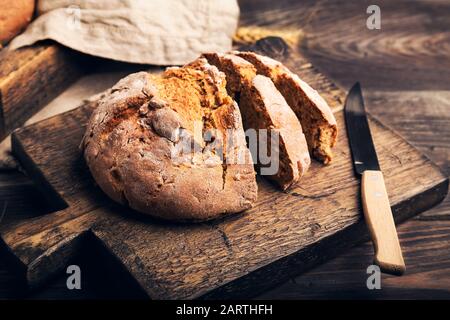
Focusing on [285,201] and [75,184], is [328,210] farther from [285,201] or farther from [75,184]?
[75,184]

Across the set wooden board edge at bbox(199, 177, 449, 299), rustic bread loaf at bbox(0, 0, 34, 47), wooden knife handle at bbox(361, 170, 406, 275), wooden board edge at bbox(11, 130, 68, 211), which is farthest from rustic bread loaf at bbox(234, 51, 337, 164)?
rustic bread loaf at bbox(0, 0, 34, 47)

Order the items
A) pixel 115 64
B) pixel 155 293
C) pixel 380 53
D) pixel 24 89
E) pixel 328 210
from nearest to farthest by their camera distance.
A: pixel 155 293, pixel 328 210, pixel 24 89, pixel 115 64, pixel 380 53

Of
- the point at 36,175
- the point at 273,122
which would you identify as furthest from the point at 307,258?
the point at 36,175

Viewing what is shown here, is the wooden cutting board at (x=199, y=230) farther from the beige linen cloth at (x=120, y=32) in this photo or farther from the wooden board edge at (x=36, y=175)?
the beige linen cloth at (x=120, y=32)

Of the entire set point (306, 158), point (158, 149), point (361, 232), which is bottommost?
point (361, 232)

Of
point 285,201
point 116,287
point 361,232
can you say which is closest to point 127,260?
point 116,287

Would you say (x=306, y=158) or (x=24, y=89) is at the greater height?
(x=24, y=89)
